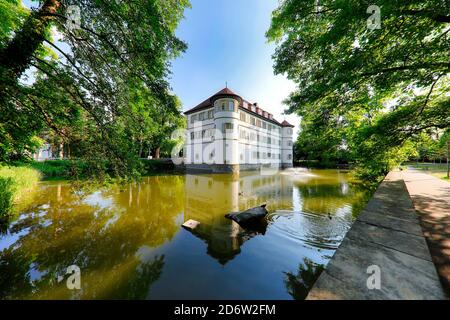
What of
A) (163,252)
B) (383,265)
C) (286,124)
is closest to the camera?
(383,265)

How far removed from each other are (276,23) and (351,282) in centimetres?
776

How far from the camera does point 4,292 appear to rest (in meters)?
3.35

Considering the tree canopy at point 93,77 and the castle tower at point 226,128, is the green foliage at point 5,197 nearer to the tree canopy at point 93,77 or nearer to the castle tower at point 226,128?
the tree canopy at point 93,77

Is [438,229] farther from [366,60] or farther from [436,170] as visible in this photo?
[436,170]

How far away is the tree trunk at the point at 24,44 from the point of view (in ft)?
12.5

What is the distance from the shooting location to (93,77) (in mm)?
4965

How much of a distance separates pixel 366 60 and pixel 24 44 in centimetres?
872

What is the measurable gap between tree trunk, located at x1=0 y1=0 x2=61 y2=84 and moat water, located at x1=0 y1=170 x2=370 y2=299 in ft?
11.0

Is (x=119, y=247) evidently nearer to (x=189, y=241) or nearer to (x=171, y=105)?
(x=189, y=241)

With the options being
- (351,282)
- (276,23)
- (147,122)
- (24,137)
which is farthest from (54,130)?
(276,23)

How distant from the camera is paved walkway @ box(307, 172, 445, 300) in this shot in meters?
1.79

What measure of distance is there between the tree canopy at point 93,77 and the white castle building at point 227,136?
19.2 m

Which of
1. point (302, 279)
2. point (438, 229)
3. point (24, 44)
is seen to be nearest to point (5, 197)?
point (24, 44)

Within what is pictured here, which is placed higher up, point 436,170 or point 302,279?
point 436,170
